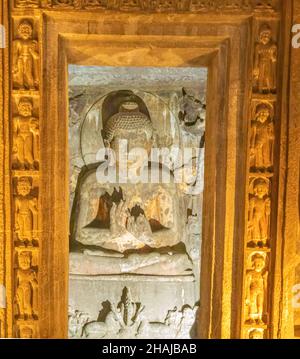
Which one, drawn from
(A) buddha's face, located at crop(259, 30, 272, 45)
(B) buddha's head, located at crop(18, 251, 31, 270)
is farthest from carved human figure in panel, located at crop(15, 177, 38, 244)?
(A) buddha's face, located at crop(259, 30, 272, 45)

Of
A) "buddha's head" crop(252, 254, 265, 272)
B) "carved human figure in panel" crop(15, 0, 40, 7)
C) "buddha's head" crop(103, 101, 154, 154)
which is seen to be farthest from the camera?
"buddha's head" crop(103, 101, 154, 154)

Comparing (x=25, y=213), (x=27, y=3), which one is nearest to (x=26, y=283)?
(x=25, y=213)

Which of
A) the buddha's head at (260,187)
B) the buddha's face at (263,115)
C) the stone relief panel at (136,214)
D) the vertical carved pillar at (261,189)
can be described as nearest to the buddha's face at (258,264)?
the vertical carved pillar at (261,189)

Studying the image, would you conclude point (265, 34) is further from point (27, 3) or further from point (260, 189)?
point (27, 3)

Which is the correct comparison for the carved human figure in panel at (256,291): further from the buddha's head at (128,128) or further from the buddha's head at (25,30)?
the buddha's head at (25,30)

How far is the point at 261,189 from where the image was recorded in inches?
162

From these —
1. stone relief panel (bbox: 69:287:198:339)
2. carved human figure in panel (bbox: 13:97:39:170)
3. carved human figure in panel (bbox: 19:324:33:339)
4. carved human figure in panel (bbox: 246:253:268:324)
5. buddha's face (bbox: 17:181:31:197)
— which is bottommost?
stone relief panel (bbox: 69:287:198:339)

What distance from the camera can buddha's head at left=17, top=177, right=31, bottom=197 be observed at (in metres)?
4.07

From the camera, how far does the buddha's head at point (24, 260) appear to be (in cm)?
413

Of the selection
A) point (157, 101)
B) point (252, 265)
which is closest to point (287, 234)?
point (252, 265)

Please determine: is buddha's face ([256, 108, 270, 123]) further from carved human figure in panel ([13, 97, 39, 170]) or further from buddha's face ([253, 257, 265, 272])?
carved human figure in panel ([13, 97, 39, 170])

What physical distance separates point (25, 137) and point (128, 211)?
177 centimetres
